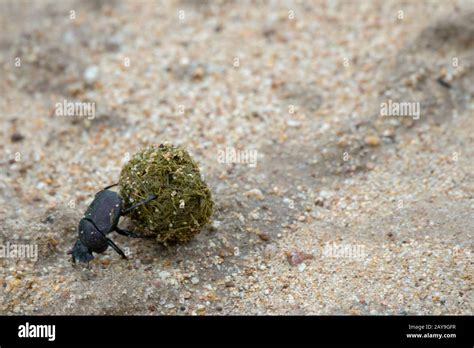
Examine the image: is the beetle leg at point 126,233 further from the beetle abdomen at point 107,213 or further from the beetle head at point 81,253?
the beetle head at point 81,253

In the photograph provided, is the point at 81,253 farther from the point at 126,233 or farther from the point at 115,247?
the point at 126,233

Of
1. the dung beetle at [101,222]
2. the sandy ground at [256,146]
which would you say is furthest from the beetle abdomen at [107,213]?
the sandy ground at [256,146]

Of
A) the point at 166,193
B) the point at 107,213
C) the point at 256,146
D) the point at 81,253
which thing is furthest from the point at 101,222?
the point at 256,146

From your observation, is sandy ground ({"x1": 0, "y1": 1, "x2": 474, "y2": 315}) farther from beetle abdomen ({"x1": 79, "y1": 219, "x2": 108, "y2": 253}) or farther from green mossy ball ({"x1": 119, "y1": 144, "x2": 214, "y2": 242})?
green mossy ball ({"x1": 119, "y1": 144, "x2": 214, "y2": 242})

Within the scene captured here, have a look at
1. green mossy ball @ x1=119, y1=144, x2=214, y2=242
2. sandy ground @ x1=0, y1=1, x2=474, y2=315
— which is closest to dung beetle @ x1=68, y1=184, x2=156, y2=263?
green mossy ball @ x1=119, y1=144, x2=214, y2=242

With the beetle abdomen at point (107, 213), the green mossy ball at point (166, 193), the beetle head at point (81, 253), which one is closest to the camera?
the green mossy ball at point (166, 193)

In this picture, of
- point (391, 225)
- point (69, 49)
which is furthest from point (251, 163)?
point (69, 49)
